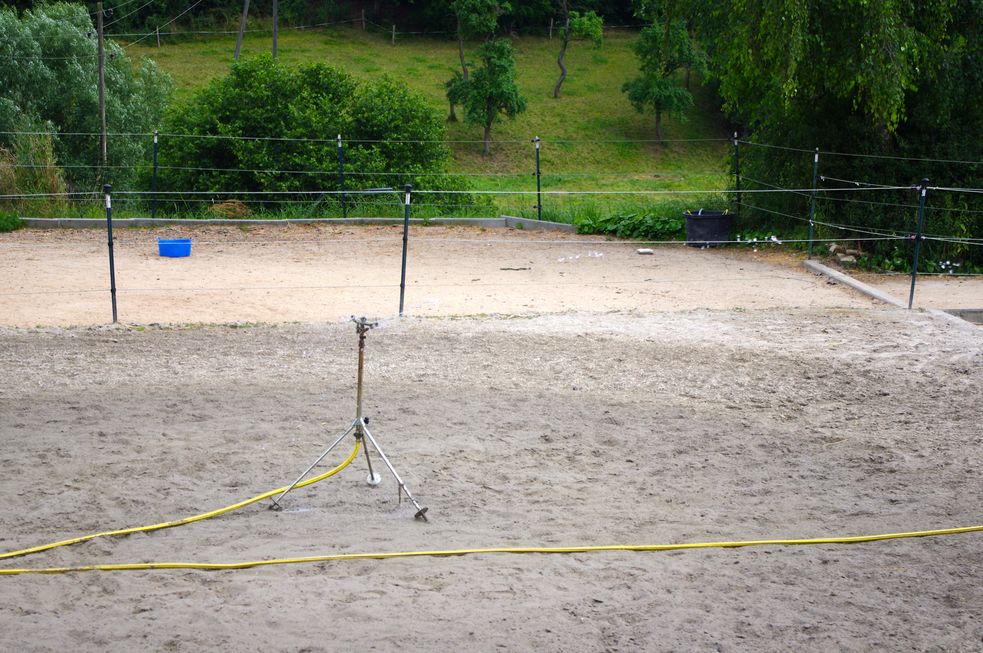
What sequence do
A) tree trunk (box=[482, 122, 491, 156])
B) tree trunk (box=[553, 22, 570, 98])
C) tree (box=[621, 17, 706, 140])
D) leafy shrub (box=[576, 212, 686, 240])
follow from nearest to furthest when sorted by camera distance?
leafy shrub (box=[576, 212, 686, 240])
tree trunk (box=[482, 122, 491, 156])
tree (box=[621, 17, 706, 140])
tree trunk (box=[553, 22, 570, 98])

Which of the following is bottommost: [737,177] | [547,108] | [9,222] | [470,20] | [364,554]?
[364,554]

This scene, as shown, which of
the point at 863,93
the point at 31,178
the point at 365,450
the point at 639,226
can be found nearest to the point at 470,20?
the point at 31,178

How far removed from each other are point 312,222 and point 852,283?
359 inches

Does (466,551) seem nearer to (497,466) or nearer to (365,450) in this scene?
(365,450)

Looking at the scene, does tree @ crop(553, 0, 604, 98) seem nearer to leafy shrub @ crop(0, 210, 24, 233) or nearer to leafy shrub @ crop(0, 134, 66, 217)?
leafy shrub @ crop(0, 134, 66, 217)

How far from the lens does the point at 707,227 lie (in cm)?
1573

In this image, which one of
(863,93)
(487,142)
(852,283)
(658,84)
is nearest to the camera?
(852,283)

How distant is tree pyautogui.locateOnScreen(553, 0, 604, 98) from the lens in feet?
129

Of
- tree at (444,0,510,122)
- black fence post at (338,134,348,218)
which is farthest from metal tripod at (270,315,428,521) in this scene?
tree at (444,0,510,122)

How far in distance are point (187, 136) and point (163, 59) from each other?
2594 centimetres

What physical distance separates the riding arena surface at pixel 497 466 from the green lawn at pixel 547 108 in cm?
2016

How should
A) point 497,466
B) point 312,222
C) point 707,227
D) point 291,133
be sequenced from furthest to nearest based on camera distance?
point 291,133 < point 312,222 < point 707,227 < point 497,466

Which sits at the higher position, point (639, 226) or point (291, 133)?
point (291, 133)

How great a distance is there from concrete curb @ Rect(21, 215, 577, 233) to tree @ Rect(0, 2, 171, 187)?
13.0ft
